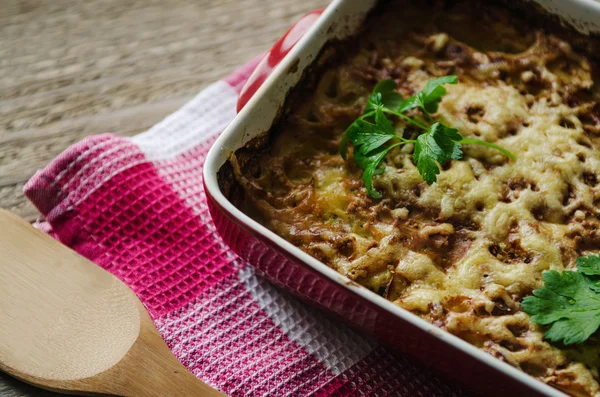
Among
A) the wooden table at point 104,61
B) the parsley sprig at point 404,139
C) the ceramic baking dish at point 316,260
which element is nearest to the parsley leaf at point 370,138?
the parsley sprig at point 404,139

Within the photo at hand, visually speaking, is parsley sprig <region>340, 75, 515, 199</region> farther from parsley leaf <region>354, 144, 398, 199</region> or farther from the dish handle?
the dish handle

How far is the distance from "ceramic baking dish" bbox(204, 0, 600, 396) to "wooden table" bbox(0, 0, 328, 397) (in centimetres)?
49

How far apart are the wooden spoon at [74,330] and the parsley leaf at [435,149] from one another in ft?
2.06

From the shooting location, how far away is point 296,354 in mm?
1617

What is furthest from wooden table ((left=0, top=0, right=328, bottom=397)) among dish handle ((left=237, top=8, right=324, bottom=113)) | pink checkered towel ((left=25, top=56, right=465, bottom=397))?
dish handle ((left=237, top=8, right=324, bottom=113))

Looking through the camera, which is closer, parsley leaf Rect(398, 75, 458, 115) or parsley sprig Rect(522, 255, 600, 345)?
parsley sprig Rect(522, 255, 600, 345)

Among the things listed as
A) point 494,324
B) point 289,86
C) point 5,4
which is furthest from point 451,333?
point 5,4

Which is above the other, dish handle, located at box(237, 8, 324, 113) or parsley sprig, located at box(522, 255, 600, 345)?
dish handle, located at box(237, 8, 324, 113)

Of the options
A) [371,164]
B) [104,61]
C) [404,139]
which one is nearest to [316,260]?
[371,164]

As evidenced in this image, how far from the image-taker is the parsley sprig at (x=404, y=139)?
1575 mm

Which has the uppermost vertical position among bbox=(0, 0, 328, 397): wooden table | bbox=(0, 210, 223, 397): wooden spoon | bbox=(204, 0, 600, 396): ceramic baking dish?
bbox=(204, 0, 600, 396): ceramic baking dish

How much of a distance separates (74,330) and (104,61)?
0.96 meters

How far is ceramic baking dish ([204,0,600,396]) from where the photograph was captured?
1315 mm

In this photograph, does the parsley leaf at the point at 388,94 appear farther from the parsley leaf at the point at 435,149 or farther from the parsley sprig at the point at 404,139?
the parsley leaf at the point at 435,149
